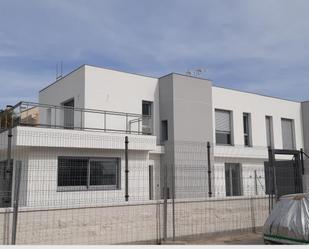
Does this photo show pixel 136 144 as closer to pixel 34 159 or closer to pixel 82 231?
pixel 34 159

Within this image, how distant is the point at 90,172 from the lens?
15.2 m

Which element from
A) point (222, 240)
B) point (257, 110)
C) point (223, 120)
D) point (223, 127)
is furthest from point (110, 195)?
point (257, 110)

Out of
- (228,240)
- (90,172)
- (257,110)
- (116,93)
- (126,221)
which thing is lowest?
(228,240)

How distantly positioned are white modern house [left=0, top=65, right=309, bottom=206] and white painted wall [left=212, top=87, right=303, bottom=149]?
0.06 meters

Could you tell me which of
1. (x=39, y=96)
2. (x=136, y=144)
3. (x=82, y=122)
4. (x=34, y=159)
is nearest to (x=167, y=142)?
(x=136, y=144)

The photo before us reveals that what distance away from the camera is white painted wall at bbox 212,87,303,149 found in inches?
874

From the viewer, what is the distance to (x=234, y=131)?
73.0ft

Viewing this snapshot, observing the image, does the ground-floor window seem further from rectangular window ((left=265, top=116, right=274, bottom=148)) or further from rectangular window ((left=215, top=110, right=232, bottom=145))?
rectangular window ((left=265, top=116, right=274, bottom=148))

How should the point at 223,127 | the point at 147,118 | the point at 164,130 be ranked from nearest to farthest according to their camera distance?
the point at 147,118 → the point at 164,130 → the point at 223,127

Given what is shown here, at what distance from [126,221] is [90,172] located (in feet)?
20.2

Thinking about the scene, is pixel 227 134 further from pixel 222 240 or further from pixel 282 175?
pixel 222 240

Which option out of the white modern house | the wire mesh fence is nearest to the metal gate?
the wire mesh fence

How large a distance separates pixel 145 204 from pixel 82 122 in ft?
26.7

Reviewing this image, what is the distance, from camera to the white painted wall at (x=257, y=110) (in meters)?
22.2
